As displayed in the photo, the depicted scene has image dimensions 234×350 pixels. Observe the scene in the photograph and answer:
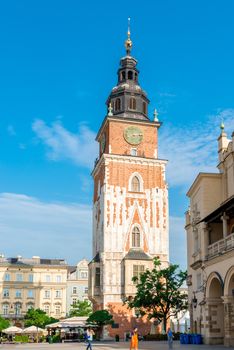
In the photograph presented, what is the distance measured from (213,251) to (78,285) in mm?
66446

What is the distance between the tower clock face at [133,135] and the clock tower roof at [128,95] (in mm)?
1607

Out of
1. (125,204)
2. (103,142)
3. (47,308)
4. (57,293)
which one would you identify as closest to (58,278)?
(57,293)

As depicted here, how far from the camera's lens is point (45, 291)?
94.4m

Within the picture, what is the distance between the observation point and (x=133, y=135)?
6731cm

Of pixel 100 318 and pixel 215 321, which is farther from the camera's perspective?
pixel 100 318

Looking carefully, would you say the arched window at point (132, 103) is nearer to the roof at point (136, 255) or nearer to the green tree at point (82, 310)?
the roof at point (136, 255)

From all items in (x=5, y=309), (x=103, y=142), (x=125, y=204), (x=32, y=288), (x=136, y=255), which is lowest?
(x=5, y=309)

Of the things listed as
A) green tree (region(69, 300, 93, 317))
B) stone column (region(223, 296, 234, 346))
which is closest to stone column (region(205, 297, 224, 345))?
stone column (region(223, 296, 234, 346))

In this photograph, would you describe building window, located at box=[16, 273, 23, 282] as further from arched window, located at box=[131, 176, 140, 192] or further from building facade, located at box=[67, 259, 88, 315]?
arched window, located at box=[131, 176, 140, 192]

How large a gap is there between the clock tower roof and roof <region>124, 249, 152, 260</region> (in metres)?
17.5

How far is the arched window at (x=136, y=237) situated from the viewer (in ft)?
208

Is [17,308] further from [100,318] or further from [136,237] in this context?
[100,318]

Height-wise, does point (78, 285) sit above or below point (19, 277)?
below

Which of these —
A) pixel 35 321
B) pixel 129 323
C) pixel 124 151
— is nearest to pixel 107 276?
pixel 129 323
